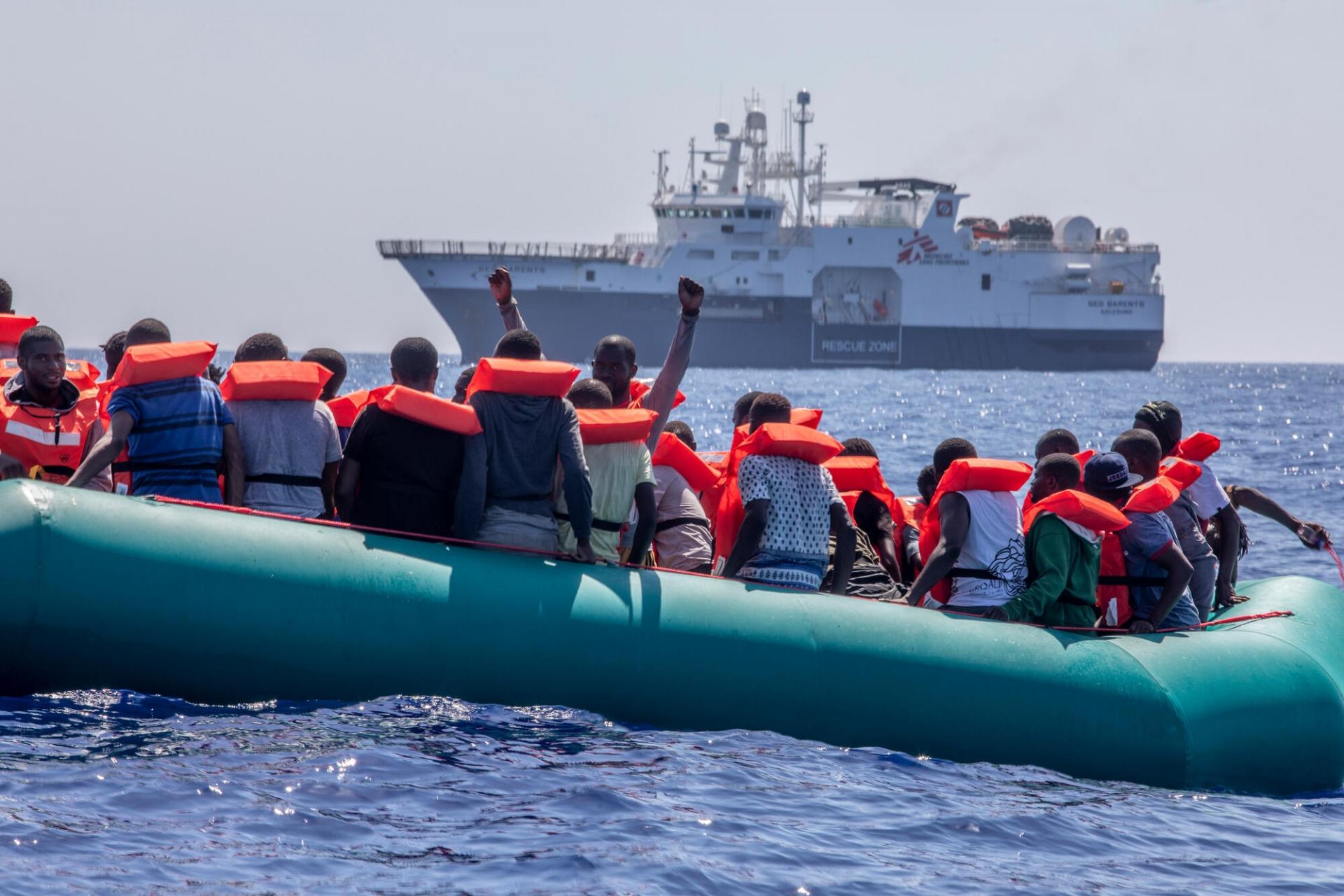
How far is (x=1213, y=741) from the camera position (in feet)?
19.3

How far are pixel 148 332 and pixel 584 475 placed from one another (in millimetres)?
1996

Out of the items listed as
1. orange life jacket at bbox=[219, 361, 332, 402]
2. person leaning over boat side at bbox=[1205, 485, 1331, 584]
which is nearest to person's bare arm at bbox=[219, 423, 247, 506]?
orange life jacket at bbox=[219, 361, 332, 402]

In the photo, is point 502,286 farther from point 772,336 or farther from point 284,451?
point 772,336

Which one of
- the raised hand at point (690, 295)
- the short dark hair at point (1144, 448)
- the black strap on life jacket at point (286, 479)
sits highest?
the raised hand at point (690, 295)

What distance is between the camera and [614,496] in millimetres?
5980

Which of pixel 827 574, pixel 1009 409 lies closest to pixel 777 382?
pixel 1009 409

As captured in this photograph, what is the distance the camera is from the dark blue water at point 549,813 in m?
4.28

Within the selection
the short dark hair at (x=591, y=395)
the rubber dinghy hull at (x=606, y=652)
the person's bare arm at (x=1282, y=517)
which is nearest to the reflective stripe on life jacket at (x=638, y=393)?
the short dark hair at (x=591, y=395)

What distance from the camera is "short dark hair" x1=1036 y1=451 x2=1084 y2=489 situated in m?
6.17

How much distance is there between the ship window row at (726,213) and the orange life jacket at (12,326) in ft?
185

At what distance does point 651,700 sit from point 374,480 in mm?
1356

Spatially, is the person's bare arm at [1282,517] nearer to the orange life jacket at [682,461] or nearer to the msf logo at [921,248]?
the orange life jacket at [682,461]

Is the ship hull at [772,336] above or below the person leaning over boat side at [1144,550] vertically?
above

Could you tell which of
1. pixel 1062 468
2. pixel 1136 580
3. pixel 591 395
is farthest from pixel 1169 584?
pixel 591 395
